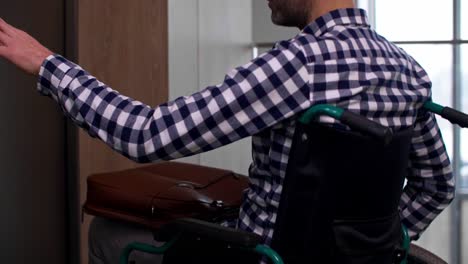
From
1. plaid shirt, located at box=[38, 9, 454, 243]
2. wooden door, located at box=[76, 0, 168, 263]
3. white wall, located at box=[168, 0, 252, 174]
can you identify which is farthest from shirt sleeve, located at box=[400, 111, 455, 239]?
white wall, located at box=[168, 0, 252, 174]

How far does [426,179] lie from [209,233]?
0.54 metres

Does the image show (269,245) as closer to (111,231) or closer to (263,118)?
(263,118)

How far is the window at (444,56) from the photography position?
2.98m

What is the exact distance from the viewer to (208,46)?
10.4 ft

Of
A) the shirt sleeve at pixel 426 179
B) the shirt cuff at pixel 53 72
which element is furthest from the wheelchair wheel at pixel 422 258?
the shirt cuff at pixel 53 72

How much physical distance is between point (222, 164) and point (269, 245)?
2.26m

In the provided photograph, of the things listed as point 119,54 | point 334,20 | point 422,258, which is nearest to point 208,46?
point 119,54

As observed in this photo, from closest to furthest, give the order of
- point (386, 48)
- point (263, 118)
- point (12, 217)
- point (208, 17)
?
point (263, 118) < point (386, 48) < point (12, 217) < point (208, 17)

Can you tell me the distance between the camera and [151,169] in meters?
1.63

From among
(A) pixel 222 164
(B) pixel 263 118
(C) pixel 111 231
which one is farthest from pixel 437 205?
(A) pixel 222 164

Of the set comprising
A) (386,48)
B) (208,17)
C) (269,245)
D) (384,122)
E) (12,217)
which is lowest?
(12,217)

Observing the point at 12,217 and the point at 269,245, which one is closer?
the point at 269,245

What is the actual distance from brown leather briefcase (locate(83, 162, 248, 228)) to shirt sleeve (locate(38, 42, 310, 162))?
364mm

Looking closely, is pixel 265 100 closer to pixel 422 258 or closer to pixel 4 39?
pixel 4 39
